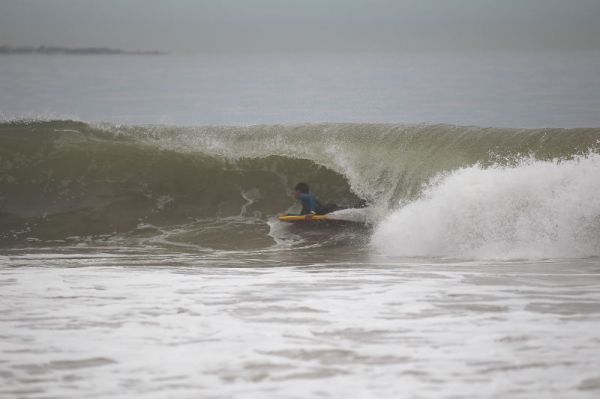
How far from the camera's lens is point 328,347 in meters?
4.68

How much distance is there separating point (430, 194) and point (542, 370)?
6.99 metres

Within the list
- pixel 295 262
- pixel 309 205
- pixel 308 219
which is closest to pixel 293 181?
pixel 309 205

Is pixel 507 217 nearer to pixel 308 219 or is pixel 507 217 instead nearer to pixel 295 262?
pixel 295 262

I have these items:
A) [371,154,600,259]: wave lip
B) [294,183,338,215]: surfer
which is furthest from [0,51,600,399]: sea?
[294,183,338,215]: surfer

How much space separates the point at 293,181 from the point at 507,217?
16.5 ft

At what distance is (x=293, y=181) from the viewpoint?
14008mm

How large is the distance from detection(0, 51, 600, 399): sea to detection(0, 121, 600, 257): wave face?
4cm

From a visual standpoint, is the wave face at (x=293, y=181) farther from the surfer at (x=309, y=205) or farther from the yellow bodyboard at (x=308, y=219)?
the surfer at (x=309, y=205)

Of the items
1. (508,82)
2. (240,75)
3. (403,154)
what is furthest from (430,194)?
(240,75)

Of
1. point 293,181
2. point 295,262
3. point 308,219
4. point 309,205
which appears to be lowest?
point 295,262

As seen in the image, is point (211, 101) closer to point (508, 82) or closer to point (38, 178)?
point (508, 82)

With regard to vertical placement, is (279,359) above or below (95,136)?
below

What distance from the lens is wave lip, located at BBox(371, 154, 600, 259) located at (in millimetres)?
9117

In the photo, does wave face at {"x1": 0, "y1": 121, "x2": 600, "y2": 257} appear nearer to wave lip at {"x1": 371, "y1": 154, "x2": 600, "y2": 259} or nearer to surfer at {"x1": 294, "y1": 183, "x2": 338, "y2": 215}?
wave lip at {"x1": 371, "y1": 154, "x2": 600, "y2": 259}
